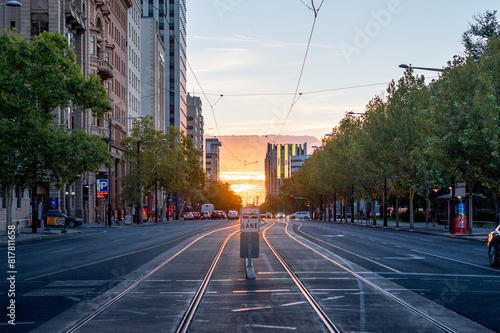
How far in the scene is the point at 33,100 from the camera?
41.2 m

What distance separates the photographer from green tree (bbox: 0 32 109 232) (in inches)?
1575

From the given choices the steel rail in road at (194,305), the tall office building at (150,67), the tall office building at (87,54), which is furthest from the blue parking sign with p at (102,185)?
the tall office building at (150,67)

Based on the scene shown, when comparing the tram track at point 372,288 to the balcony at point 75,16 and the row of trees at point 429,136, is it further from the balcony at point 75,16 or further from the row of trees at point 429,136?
the balcony at point 75,16

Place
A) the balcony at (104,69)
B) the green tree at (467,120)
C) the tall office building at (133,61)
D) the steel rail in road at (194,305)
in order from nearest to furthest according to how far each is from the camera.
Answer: the steel rail in road at (194,305)
the green tree at (467,120)
the balcony at (104,69)
the tall office building at (133,61)

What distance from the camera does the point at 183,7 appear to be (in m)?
162

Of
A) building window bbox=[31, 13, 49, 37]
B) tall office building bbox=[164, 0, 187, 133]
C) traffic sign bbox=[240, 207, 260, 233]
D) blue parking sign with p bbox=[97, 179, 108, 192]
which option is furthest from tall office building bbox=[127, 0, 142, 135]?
traffic sign bbox=[240, 207, 260, 233]

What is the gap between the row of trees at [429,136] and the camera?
3994 cm

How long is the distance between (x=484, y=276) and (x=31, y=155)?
3105 cm

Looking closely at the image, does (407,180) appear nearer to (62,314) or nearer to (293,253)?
(293,253)

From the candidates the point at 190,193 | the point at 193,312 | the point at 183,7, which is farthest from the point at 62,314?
the point at 183,7

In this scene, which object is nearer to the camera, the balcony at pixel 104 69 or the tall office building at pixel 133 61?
the balcony at pixel 104 69

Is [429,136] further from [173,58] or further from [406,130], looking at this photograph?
[173,58]

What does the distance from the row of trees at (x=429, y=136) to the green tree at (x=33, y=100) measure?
22824mm

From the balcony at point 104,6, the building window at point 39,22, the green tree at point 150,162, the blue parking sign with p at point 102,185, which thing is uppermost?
the balcony at point 104,6
